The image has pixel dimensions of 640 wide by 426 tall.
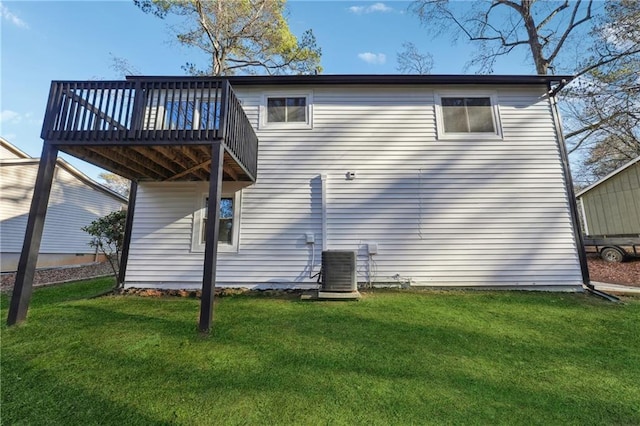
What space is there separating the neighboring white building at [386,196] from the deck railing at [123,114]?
2.01 m

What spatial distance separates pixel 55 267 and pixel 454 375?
52.4ft

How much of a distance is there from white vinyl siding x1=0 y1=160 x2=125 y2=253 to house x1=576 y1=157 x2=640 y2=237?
75.0ft

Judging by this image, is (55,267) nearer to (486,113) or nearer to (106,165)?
(106,165)

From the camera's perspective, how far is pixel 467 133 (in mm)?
6301

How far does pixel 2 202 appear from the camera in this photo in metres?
10.4

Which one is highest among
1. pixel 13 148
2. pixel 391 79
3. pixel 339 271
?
pixel 13 148

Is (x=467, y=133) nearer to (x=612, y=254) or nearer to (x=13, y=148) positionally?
(x=612, y=254)

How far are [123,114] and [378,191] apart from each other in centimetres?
492

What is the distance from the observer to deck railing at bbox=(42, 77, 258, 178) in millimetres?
4039

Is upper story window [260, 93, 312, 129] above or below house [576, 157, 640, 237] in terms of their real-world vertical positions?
above

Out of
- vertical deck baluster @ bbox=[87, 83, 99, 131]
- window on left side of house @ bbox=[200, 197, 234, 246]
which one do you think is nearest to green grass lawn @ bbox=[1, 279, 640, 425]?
window on left side of house @ bbox=[200, 197, 234, 246]

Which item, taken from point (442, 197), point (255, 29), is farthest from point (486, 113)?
point (255, 29)

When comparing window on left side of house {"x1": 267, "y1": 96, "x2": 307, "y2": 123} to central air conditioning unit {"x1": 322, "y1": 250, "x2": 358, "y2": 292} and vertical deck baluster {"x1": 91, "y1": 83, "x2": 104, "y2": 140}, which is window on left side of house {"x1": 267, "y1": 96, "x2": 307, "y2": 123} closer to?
vertical deck baluster {"x1": 91, "y1": 83, "x2": 104, "y2": 140}

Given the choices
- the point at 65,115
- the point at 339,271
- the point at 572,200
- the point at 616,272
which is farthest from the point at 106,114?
the point at 616,272
